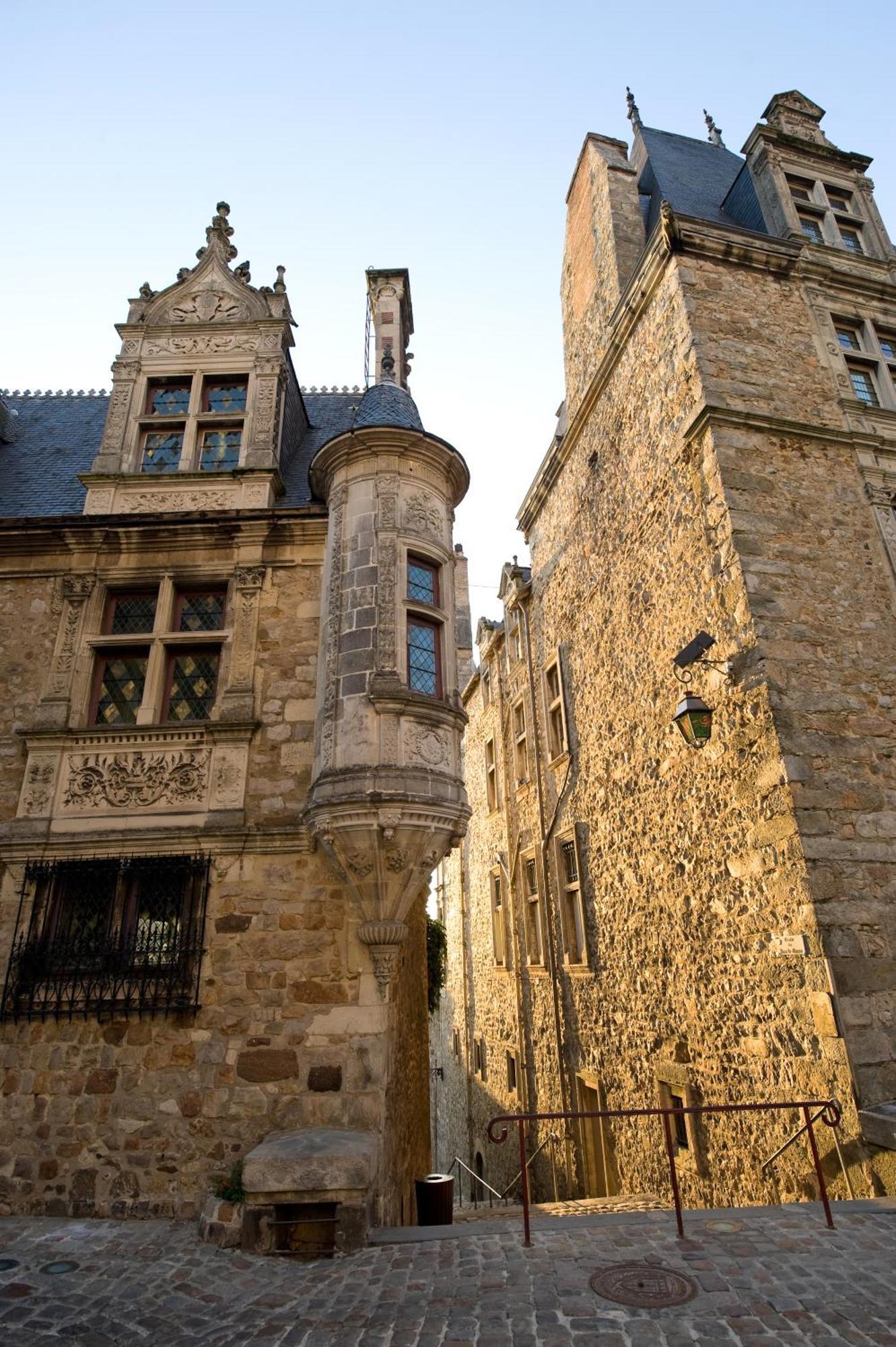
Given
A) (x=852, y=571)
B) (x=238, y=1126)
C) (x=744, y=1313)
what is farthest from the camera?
(x=852, y=571)

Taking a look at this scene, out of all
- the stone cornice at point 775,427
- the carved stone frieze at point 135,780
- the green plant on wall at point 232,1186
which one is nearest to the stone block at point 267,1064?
the green plant on wall at point 232,1186

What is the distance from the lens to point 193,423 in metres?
9.05

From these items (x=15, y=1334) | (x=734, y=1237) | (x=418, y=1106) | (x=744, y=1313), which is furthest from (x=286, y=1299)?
(x=418, y=1106)

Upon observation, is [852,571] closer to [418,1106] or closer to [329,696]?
[329,696]

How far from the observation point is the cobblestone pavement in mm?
3605

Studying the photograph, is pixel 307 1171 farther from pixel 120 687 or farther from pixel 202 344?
pixel 202 344

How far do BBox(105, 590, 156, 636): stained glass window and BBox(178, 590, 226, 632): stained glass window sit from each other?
1.01 feet

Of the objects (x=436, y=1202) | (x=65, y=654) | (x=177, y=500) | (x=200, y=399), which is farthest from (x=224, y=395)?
(x=436, y=1202)

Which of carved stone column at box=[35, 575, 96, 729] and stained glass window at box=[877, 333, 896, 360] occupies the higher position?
stained glass window at box=[877, 333, 896, 360]

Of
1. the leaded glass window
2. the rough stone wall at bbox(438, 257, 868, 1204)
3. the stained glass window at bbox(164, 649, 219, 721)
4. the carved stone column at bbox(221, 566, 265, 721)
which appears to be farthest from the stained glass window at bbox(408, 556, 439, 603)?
the leaded glass window

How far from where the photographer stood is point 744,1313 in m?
3.67

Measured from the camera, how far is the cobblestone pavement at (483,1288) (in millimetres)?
3605

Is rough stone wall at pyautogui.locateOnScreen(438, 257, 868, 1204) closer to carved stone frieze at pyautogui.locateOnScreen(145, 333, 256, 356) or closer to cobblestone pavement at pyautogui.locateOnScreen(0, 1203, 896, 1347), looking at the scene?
cobblestone pavement at pyautogui.locateOnScreen(0, 1203, 896, 1347)

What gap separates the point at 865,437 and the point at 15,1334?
11198 mm
